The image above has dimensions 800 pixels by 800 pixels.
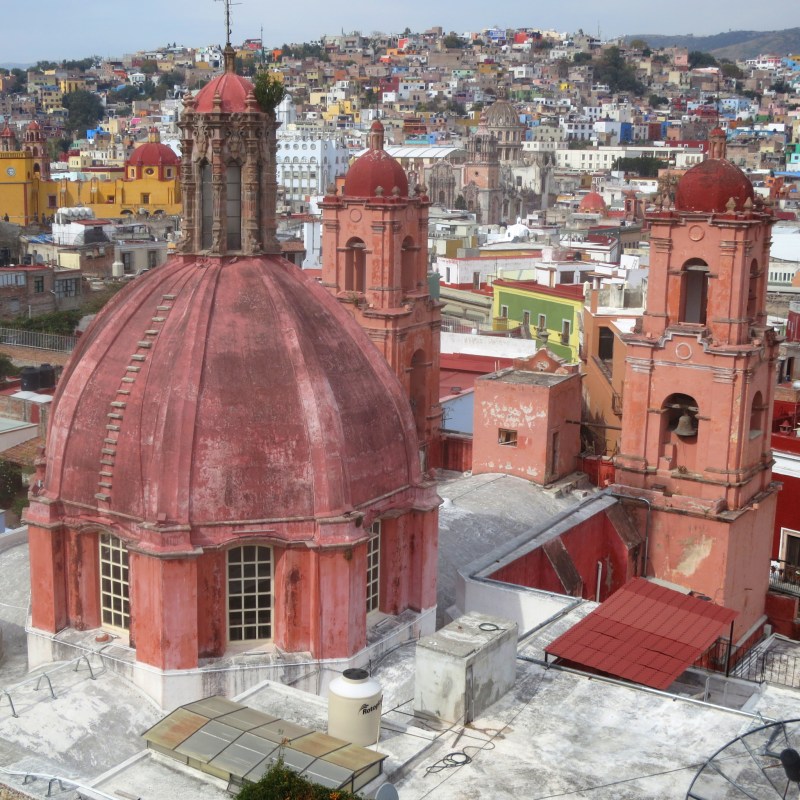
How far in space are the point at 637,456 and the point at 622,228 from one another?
54.6m

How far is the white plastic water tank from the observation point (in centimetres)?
1388

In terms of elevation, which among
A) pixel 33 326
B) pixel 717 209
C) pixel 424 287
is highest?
pixel 717 209

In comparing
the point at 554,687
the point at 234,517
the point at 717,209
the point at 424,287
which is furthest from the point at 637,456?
the point at 234,517

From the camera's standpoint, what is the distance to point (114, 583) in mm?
16188

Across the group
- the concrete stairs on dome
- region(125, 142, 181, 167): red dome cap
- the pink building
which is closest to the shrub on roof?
the pink building

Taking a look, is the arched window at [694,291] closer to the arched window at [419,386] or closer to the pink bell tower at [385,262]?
the pink bell tower at [385,262]

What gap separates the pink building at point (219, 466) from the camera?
50.4 ft

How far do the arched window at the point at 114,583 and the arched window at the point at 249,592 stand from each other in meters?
1.34

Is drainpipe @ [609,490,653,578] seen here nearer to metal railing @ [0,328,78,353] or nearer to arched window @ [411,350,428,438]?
arched window @ [411,350,428,438]

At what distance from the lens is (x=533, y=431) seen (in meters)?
26.4

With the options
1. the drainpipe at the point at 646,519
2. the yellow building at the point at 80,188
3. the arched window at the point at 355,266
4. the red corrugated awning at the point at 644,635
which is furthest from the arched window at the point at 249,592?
the yellow building at the point at 80,188

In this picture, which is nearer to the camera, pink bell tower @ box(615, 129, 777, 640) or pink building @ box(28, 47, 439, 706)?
pink building @ box(28, 47, 439, 706)

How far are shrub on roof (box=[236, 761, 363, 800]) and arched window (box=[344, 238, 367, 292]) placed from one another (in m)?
17.1

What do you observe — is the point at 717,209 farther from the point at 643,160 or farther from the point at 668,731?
the point at 643,160
